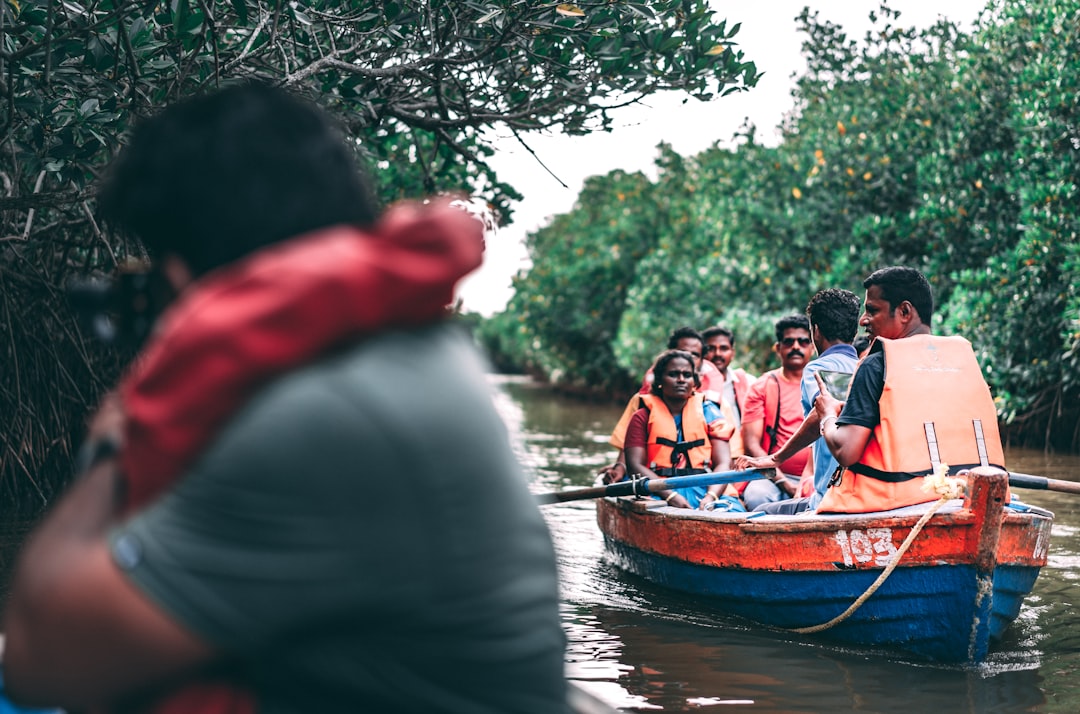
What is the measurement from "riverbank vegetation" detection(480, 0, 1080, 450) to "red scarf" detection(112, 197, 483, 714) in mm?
13690

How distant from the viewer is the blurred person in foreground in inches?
39.8

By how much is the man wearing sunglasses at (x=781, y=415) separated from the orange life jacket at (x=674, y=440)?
1.32ft

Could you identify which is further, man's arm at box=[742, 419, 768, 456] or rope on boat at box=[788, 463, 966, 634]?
man's arm at box=[742, 419, 768, 456]

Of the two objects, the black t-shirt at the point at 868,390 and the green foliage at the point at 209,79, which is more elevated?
the green foliage at the point at 209,79

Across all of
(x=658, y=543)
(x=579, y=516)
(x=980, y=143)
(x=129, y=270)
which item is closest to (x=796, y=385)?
(x=658, y=543)

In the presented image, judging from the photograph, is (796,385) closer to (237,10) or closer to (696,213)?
(237,10)

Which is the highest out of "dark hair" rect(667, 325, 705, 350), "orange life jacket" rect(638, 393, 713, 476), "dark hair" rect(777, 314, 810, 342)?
"dark hair" rect(777, 314, 810, 342)

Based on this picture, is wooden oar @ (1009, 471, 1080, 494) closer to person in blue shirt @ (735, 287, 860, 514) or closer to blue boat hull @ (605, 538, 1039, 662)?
blue boat hull @ (605, 538, 1039, 662)

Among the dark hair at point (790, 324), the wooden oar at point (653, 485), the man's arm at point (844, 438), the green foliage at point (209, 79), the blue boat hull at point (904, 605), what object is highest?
the green foliage at point (209, 79)

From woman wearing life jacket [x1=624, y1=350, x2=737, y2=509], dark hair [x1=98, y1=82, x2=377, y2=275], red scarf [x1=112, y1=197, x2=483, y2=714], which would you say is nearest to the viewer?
red scarf [x1=112, y1=197, x2=483, y2=714]

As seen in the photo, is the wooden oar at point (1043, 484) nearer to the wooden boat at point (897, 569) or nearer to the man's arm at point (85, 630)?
the wooden boat at point (897, 569)

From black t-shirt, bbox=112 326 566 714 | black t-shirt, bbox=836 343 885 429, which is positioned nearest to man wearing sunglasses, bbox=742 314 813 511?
black t-shirt, bbox=836 343 885 429

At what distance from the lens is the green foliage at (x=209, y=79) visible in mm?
5562

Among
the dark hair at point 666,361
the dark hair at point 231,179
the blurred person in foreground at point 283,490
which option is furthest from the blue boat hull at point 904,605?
the dark hair at point 231,179
